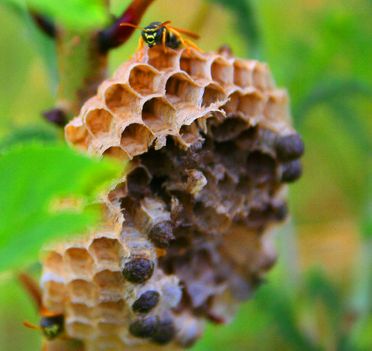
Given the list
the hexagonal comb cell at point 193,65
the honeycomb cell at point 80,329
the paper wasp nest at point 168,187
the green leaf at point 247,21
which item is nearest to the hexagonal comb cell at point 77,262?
the paper wasp nest at point 168,187

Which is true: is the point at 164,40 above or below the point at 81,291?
above

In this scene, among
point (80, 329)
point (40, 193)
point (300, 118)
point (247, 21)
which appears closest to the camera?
point (40, 193)

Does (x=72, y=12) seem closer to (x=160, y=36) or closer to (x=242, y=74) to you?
(x=160, y=36)

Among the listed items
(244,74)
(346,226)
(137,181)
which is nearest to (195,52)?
(244,74)

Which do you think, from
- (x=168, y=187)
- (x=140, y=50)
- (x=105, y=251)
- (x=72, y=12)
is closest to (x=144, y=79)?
(x=140, y=50)

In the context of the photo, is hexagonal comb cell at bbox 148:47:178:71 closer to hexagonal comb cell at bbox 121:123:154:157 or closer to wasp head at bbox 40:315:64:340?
hexagonal comb cell at bbox 121:123:154:157

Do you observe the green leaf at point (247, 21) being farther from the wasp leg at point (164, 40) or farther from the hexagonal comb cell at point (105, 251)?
the hexagonal comb cell at point (105, 251)

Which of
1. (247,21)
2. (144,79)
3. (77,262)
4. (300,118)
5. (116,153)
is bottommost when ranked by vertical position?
(77,262)
